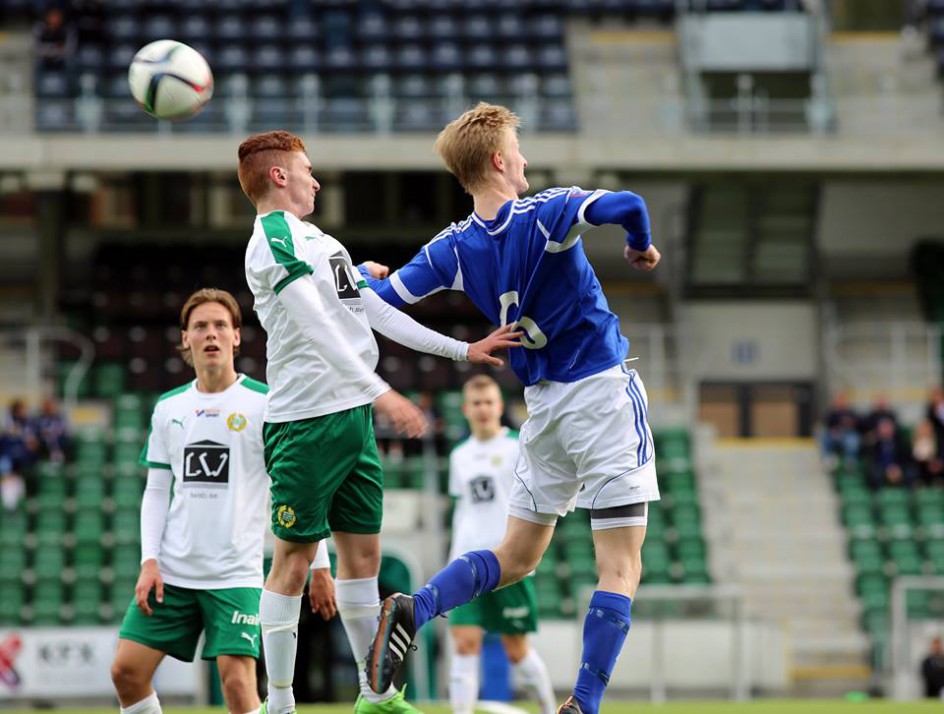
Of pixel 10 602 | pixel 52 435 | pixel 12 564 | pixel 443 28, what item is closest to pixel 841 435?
pixel 443 28

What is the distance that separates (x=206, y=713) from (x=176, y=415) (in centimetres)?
616

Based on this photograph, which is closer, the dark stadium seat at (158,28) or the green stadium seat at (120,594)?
the green stadium seat at (120,594)

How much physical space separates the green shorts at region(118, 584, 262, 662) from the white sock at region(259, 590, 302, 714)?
36 centimetres

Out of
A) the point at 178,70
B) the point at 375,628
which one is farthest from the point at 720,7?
the point at 375,628

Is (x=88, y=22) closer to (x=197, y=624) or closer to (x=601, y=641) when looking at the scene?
(x=197, y=624)

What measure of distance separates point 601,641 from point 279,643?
1161mm

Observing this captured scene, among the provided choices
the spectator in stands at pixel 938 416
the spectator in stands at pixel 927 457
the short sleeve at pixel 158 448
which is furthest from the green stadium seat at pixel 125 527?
the short sleeve at pixel 158 448

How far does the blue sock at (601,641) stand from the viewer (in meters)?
5.31

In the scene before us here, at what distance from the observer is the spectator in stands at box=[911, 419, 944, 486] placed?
62.2 ft

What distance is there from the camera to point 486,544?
367 inches

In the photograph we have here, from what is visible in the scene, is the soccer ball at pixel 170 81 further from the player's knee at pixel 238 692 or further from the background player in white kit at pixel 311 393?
the player's knee at pixel 238 692

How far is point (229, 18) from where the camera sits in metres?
22.4

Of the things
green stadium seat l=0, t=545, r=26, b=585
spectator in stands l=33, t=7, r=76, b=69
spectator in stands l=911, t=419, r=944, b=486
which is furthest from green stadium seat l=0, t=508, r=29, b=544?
spectator in stands l=911, t=419, r=944, b=486

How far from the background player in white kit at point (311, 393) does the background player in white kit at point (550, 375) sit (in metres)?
0.21
